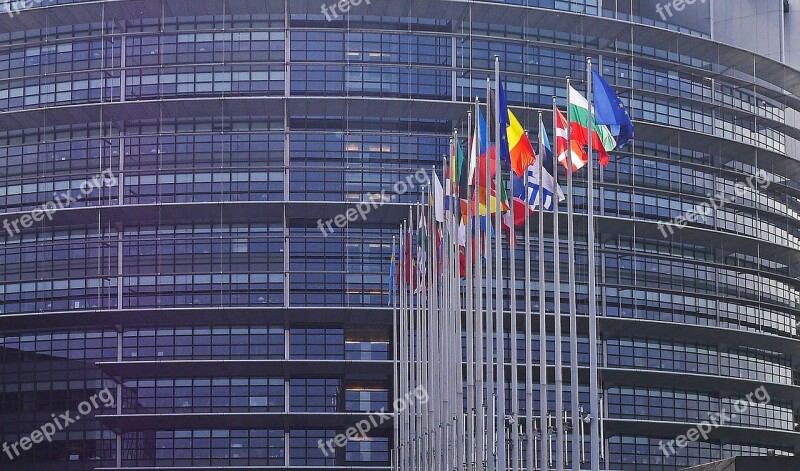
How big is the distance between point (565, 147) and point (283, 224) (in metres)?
38.9

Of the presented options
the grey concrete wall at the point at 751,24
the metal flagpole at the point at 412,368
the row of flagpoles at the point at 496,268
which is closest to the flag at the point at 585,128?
the row of flagpoles at the point at 496,268

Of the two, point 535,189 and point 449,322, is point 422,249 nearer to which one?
point 449,322

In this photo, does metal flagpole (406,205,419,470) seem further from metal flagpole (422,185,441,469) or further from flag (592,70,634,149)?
flag (592,70,634,149)

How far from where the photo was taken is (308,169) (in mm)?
82438

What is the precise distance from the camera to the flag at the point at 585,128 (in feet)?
140

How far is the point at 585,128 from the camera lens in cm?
4306

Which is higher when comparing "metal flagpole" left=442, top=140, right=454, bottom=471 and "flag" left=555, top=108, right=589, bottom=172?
"flag" left=555, top=108, right=589, bottom=172

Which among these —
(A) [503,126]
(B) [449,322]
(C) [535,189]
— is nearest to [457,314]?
(B) [449,322]

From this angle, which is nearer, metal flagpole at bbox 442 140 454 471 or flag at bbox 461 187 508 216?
flag at bbox 461 187 508 216

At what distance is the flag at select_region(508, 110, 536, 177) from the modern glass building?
3334 cm

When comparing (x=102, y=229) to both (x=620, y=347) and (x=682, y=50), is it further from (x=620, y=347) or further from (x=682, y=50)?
(x=682, y=50)

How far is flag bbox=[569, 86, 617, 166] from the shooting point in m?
42.5

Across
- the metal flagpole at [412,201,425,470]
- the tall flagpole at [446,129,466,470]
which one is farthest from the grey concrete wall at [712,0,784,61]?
the tall flagpole at [446,129,466,470]

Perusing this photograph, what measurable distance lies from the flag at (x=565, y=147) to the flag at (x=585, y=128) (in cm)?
59
